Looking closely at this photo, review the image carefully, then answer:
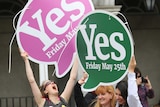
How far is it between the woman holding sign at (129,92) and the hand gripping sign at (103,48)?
0.12 meters

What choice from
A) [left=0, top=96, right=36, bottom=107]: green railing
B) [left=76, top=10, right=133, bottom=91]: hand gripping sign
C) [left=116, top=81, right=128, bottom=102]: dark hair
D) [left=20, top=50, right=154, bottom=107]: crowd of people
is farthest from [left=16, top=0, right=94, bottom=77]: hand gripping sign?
[left=0, top=96, right=36, bottom=107]: green railing

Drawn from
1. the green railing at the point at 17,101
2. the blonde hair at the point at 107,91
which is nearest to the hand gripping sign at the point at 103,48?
the blonde hair at the point at 107,91

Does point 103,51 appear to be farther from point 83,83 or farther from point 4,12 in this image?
point 4,12

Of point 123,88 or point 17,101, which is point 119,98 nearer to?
point 123,88

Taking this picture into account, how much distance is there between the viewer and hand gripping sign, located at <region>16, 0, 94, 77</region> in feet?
20.1

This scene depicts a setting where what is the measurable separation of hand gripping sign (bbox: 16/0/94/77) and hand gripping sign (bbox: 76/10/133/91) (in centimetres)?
30

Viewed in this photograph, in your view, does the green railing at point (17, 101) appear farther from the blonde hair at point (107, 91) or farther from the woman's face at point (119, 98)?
the woman's face at point (119, 98)

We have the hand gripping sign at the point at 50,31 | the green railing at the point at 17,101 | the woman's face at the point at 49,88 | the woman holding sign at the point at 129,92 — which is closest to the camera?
the woman holding sign at the point at 129,92

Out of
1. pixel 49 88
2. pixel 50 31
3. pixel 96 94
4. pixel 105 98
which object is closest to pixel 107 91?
pixel 105 98

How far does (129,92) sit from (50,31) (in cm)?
122

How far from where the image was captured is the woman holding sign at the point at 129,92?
536 cm

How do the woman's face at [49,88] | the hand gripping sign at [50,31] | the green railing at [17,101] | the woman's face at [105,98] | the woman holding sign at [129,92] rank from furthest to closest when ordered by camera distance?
the green railing at [17,101], the hand gripping sign at [50,31], the woman's face at [49,88], the woman's face at [105,98], the woman holding sign at [129,92]

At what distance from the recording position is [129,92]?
5387 millimetres

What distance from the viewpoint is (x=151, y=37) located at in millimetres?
12898
